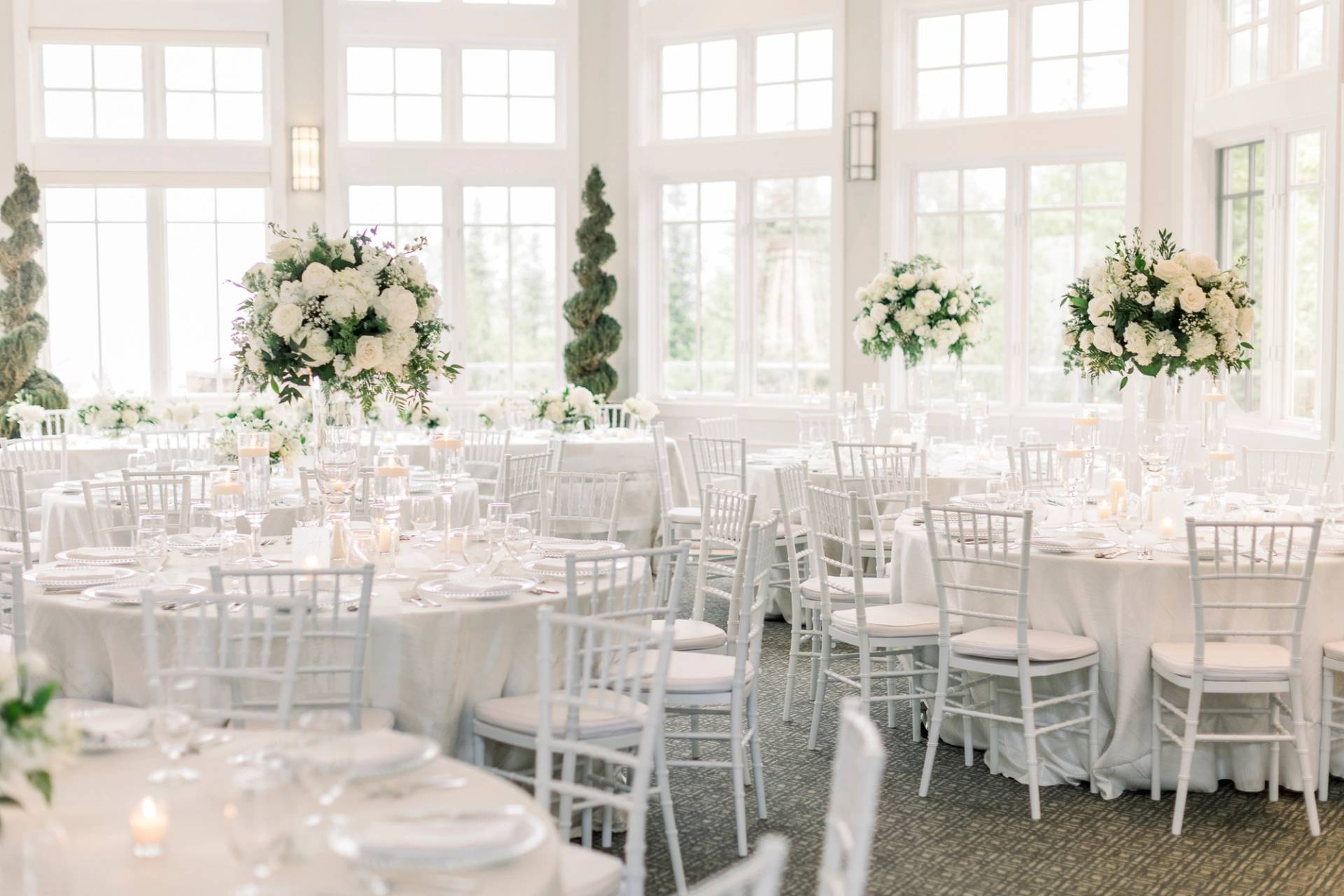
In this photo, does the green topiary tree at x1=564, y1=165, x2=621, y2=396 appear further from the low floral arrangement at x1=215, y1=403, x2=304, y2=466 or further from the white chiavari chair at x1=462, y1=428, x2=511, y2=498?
the low floral arrangement at x1=215, y1=403, x2=304, y2=466

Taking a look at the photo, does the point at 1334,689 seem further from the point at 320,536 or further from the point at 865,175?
the point at 865,175

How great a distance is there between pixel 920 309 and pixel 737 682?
4.66 metres

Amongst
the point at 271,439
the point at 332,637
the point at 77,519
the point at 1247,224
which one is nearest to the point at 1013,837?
the point at 332,637

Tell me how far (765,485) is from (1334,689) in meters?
3.71

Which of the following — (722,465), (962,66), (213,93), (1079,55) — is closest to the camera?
(722,465)

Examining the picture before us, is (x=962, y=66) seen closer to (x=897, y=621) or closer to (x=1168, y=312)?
(x=1168, y=312)

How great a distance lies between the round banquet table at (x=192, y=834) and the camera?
82.7 inches

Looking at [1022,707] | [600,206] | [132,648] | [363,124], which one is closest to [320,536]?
[132,648]

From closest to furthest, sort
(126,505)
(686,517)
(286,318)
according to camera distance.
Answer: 1. (286,318)
2. (126,505)
3. (686,517)

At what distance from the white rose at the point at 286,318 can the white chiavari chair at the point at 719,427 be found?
4.99 m

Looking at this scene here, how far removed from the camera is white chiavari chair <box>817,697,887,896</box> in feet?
6.71

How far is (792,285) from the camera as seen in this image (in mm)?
11797

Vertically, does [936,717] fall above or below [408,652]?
below

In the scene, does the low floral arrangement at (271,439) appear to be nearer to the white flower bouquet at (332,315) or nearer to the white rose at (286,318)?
the white flower bouquet at (332,315)
